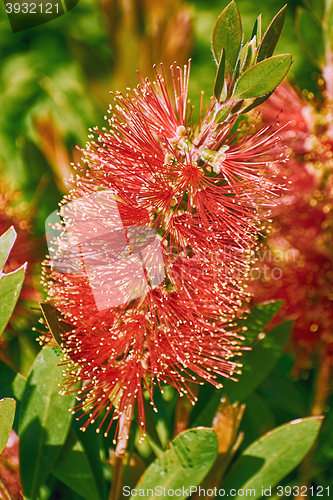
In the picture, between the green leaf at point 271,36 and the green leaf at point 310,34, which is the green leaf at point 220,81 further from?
the green leaf at point 310,34

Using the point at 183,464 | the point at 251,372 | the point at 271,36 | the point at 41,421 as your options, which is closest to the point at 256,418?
the point at 251,372

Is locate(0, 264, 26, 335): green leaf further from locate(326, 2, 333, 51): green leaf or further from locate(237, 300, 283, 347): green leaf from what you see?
locate(326, 2, 333, 51): green leaf

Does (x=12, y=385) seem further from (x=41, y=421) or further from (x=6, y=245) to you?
(x=6, y=245)

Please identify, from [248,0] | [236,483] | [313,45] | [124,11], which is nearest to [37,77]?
[124,11]

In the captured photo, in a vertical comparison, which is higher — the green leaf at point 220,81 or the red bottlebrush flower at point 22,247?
the green leaf at point 220,81

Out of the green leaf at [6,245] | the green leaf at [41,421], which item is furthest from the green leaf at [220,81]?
the green leaf at [41,421]

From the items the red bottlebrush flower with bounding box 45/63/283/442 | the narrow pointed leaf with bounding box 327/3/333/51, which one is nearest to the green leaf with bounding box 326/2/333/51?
the narrow pointed leaf with bounding box 327/3/333/51
